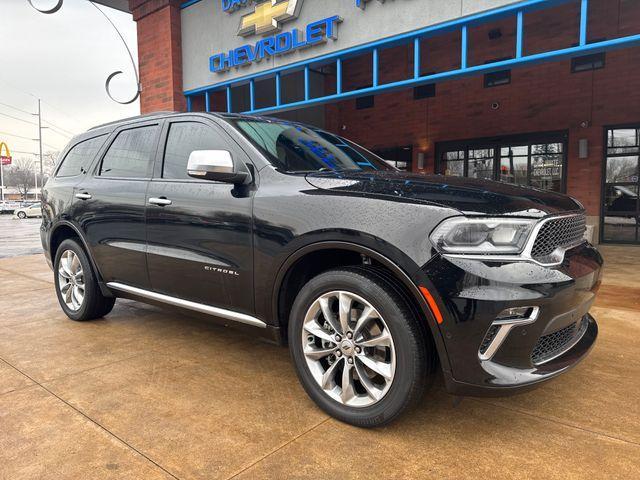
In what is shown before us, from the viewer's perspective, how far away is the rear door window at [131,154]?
12.3ft

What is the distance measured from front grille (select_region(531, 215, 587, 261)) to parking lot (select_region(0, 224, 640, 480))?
970 mm

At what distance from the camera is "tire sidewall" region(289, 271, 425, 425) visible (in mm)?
2260

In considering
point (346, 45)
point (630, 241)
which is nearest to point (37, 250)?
point (346, 45)

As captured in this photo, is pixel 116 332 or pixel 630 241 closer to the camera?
pixel 116 332

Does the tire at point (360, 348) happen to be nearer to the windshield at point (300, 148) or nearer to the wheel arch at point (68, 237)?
the windshield at point (300, 148)

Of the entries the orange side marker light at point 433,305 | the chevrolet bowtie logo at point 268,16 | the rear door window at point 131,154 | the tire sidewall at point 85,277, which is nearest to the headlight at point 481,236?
the orange side marker light at point 433,305

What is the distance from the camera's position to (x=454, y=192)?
2.33 meters

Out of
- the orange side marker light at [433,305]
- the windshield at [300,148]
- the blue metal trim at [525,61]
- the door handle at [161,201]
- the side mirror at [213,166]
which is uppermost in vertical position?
the blue metal trim at [525,61]

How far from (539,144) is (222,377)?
36.4 ft

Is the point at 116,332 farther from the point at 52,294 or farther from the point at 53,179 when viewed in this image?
the point at 52,294

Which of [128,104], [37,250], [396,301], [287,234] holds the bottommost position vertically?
[37,250]

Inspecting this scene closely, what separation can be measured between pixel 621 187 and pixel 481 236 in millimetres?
11069

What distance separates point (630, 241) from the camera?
1128 cm

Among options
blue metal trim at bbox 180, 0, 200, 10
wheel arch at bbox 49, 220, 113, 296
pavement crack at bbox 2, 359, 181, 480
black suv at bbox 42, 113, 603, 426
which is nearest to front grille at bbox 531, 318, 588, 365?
black suv at bbox 42, 113, 603, 426
